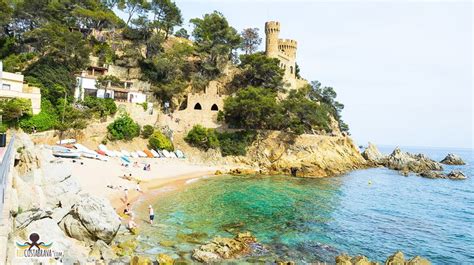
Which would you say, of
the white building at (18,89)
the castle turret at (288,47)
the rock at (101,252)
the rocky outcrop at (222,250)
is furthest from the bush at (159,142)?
the castle turret at (288,47)

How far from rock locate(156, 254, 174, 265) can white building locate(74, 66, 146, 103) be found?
32.9 meters

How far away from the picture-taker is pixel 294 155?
148ft

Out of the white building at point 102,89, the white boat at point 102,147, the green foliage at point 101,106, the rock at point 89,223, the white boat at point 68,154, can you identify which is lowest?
the rock at point 89,223

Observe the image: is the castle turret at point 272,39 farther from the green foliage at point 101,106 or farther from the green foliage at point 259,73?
the green foliage at point 101,106

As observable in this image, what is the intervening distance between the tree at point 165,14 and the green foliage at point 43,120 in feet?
80.7

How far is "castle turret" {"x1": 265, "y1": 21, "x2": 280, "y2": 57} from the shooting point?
57.3m

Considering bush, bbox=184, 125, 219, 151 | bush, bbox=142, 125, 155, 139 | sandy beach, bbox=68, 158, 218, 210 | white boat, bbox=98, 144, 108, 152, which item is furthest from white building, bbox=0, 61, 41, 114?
bush, bbox=184, 125, 219, 151

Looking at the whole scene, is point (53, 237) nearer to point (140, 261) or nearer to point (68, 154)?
point (140, 261)

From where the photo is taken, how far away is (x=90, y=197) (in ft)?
48.6

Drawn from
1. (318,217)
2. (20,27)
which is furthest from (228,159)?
(20,27)

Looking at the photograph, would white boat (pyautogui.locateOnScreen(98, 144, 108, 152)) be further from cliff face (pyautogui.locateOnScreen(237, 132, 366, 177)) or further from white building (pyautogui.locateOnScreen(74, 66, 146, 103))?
cliff face (pyautogui.locateOnScreen(237, 132, 366, 177))

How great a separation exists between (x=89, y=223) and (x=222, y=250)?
583cm

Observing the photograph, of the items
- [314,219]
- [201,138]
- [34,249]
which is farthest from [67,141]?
[34,249]

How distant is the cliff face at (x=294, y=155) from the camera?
42.8 metres
